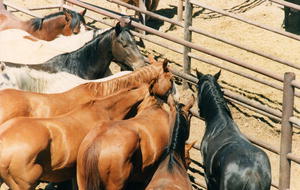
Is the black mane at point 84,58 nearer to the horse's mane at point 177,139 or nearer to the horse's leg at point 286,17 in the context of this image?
the horse's mane at point 177,139

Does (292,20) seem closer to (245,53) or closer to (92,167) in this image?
(245,53)

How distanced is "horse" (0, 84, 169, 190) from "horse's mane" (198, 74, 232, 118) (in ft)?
2.90

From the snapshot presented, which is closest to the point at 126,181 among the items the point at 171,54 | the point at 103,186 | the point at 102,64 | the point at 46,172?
the point at 103,186

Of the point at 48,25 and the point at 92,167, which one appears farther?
the point at 48,25

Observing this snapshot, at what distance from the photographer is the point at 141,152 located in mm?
6797

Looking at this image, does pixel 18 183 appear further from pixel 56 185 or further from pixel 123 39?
pixel 123 39

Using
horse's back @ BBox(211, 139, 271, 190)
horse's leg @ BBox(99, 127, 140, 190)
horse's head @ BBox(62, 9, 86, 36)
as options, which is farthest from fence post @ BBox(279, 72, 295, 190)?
horse's head @ BBox(62, 9, 86, 36)

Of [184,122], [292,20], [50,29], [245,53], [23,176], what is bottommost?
[292,20]

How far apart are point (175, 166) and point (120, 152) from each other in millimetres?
766

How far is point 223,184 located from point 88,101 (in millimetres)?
1584

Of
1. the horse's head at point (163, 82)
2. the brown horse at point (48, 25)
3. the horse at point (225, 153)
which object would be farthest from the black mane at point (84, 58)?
the brown horse at point (48, 25)

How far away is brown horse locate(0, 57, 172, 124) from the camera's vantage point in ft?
23.3

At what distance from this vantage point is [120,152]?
6410 millimetres

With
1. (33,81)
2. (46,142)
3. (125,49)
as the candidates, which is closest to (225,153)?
(46,142)
